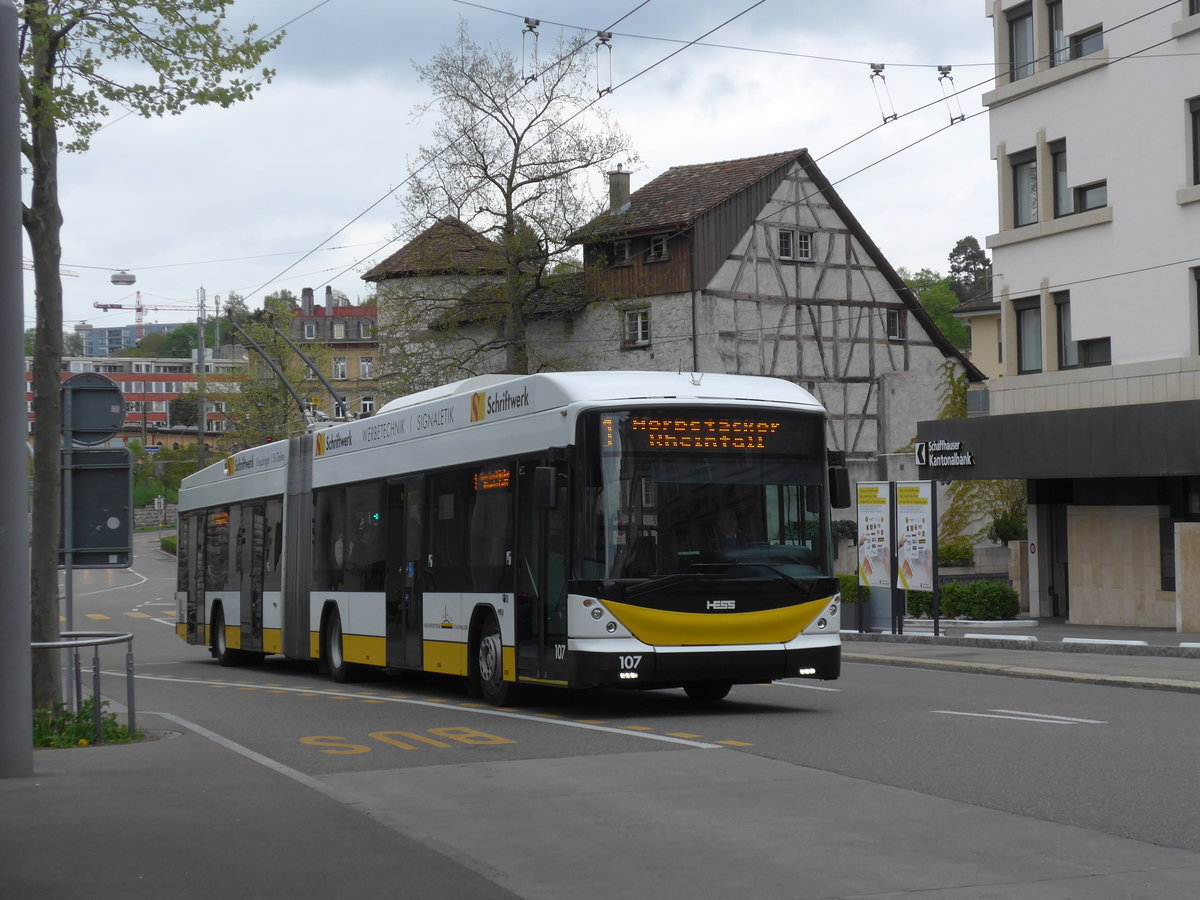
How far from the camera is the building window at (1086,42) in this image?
102ft

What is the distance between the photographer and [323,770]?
11.9 m

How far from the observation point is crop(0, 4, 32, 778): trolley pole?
35.1 feet

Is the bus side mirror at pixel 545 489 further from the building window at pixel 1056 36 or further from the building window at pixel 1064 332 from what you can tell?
the building window at pixel 1056 36

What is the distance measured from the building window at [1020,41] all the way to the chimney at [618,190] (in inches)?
745

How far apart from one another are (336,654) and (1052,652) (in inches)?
412

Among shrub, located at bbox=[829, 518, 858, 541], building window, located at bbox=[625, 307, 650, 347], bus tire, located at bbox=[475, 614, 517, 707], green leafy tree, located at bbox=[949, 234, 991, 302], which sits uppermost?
green leafy tree, located at bbox=[949, 234, 991, 302]

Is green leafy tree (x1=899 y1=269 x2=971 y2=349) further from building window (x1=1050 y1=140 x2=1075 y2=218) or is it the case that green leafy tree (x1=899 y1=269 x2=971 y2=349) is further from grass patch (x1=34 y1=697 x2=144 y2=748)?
grass patch (x1=34 y1=697 x2=144 y2=748)

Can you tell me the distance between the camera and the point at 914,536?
91.5 feet

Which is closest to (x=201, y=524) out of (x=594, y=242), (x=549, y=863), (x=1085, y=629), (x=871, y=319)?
(x=1085, y=629)

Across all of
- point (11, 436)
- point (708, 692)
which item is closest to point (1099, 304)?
point (708, 692)

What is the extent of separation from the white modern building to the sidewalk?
1.86 metres

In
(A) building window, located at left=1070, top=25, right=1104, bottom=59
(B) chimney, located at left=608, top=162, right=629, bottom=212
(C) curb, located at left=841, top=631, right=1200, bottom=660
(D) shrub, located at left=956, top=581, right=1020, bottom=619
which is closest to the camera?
(C) curb, located at left=841, top=631, right=1200, bottom=660

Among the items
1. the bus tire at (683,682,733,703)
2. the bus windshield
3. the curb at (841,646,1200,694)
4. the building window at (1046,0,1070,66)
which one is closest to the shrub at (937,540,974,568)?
the building window at (1046,0,1070,66)

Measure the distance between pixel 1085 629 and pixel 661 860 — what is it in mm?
23785
